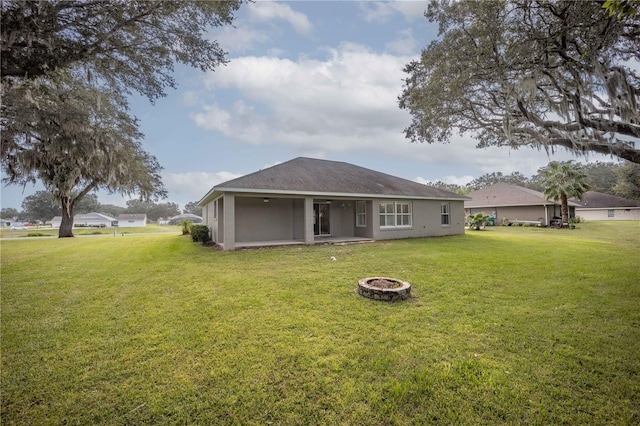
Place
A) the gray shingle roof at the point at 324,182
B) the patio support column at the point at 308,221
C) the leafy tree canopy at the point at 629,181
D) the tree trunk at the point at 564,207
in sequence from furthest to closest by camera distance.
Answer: the leafy tree canopy at the point at 629,181 < the tree trunk at the point at 564,207 < the patio support column at the point at 308,221 < the gray shingle roof at the point at 324,182

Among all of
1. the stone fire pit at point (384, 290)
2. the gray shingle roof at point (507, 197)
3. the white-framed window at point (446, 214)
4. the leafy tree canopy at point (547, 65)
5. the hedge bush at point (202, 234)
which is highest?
the leafy tree canopy at point (547, 65)

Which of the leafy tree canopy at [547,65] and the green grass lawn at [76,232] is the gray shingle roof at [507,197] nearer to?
the leafy tree canopy at [547,65]

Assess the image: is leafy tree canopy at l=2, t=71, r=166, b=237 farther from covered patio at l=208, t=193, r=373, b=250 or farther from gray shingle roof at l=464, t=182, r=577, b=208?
gray shingle roof at l=464, t=182, r=577, b=208

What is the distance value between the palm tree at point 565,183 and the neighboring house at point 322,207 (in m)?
11.1

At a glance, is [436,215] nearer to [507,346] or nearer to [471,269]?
[471,269]

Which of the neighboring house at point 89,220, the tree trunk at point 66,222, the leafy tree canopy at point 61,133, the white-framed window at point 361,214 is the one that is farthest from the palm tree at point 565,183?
the neighboring house at point 89,220

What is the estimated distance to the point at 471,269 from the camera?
7.64m

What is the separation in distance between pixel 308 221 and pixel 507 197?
25.6m

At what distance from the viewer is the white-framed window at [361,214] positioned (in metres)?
14.6

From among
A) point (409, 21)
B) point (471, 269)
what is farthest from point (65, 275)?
point (409, 21)

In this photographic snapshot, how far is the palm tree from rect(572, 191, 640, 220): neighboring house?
1236cm

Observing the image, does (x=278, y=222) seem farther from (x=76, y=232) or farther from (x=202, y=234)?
(x=76, y=232)

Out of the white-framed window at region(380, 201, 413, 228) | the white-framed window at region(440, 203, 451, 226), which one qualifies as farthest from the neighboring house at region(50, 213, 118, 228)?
the white-framed window at region(440, 203, 451, 226)

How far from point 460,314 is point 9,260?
13.8 metres
